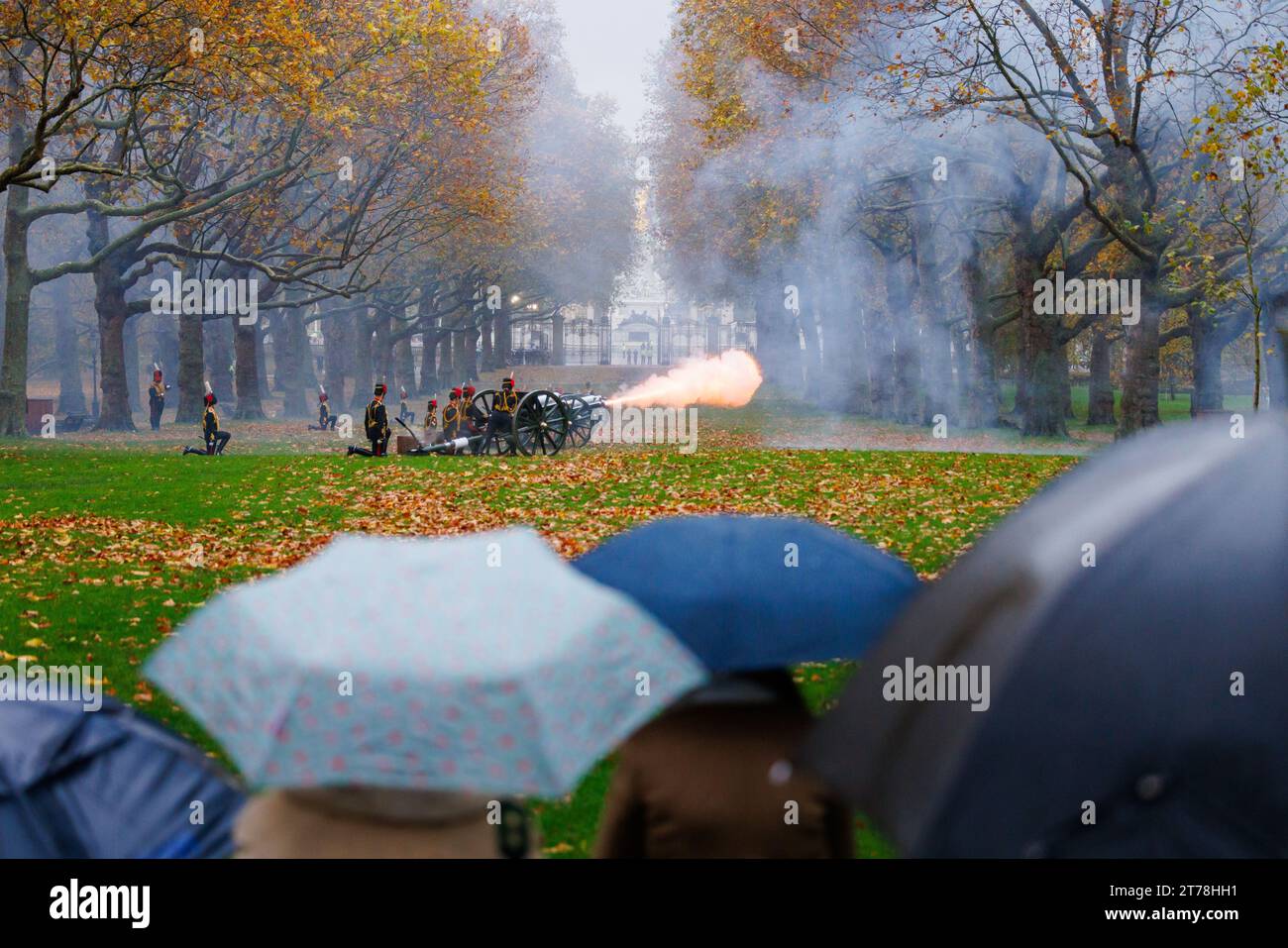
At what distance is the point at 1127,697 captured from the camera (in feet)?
7.73

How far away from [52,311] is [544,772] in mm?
61687

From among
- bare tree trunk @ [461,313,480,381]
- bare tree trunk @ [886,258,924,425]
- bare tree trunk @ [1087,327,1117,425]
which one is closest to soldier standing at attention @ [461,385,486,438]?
bare tree trunk @ [886,258,924,425]

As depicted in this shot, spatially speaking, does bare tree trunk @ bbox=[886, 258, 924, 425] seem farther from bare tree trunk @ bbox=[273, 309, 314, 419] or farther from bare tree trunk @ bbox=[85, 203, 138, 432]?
bare tree trunk @ bbox=[85, 203, 138, 432]

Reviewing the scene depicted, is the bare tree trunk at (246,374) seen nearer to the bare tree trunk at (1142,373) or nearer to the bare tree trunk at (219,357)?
the bare tree trunk at (219,357)

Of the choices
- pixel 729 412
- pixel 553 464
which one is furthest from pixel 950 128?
pixel 729 412

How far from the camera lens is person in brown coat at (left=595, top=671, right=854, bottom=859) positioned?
288cm

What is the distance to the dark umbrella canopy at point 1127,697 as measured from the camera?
2326 mm

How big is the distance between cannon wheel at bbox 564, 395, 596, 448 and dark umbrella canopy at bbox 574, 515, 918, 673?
2457 centimetres

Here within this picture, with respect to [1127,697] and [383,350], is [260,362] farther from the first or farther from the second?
[1127,697]

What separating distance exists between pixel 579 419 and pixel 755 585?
2644 cm

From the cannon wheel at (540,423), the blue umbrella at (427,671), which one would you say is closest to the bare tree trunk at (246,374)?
the cannon wheel at (540,423)
